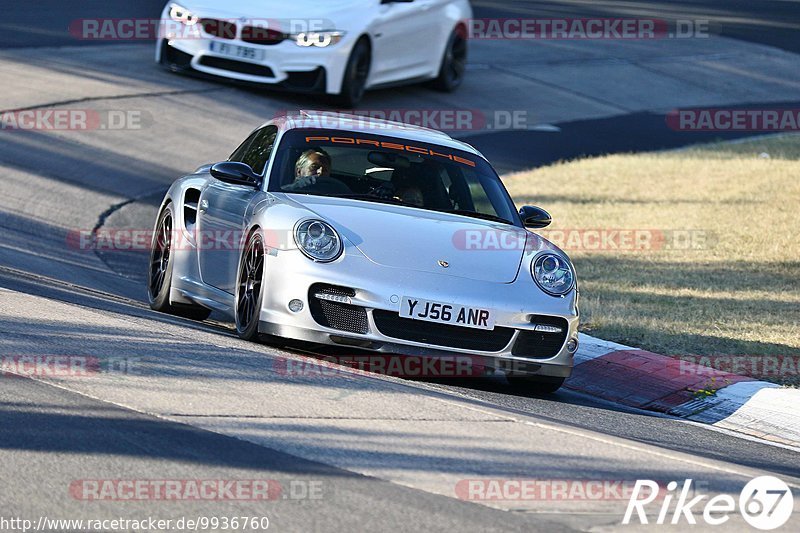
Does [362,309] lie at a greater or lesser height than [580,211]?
greater

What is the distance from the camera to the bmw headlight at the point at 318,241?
25.2 ft

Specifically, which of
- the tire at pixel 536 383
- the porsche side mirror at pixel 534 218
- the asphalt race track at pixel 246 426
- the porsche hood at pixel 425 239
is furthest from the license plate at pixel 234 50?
the tire at pixel 536 383

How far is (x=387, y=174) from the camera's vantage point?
8.91 m

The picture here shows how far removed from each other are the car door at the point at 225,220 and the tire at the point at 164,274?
0.44 m

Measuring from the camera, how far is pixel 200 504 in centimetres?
508

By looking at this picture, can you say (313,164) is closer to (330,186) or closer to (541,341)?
(330,186)

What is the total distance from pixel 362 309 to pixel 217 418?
1661mm

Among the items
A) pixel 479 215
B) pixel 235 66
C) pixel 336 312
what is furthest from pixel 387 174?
pixel 235 66

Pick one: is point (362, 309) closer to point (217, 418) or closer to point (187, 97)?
point (217, 418)

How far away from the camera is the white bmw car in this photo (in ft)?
57.1

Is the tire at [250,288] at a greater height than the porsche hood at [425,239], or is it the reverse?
the porsche hood at [425,239]

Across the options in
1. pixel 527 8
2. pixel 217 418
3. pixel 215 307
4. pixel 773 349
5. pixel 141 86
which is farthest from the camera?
pixel 527 8

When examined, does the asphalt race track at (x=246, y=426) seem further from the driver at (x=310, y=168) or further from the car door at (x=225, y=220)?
the driver at (x=310, y=168)

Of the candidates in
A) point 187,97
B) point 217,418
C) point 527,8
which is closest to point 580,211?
point 187,97
